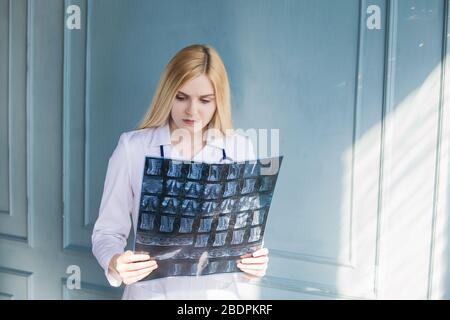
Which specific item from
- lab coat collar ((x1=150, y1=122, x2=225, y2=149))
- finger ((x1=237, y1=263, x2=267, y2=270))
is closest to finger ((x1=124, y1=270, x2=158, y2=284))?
finger ((x1=237, y1=263, x2=267, y2=270))

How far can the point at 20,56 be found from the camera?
5.63 ft

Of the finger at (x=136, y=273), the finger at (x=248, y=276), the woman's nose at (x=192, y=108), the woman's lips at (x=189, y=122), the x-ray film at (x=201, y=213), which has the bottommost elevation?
the finger at (x=248, y=276)

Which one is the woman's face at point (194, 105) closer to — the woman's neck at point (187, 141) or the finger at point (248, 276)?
the woman's neck at point (187, 141)

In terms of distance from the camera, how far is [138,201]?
4.60ft

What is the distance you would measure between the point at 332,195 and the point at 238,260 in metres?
0.30

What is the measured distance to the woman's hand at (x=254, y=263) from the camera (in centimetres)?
134

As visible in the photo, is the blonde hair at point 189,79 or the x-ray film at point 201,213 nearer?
the x-ray film at point 201,213

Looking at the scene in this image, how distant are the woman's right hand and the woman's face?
1.10 feet

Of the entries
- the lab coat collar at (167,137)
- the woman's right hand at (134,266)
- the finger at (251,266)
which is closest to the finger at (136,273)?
the woman's right hand at (134,266)

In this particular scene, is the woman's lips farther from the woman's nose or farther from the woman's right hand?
the woman's right hand

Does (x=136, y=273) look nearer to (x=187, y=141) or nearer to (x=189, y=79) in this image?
(x=187, y=141)

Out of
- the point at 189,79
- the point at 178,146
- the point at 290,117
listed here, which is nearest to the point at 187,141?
the point at 178,146

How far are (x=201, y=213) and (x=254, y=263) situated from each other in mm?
180

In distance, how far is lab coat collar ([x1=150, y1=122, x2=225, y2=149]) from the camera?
1.42 metres
